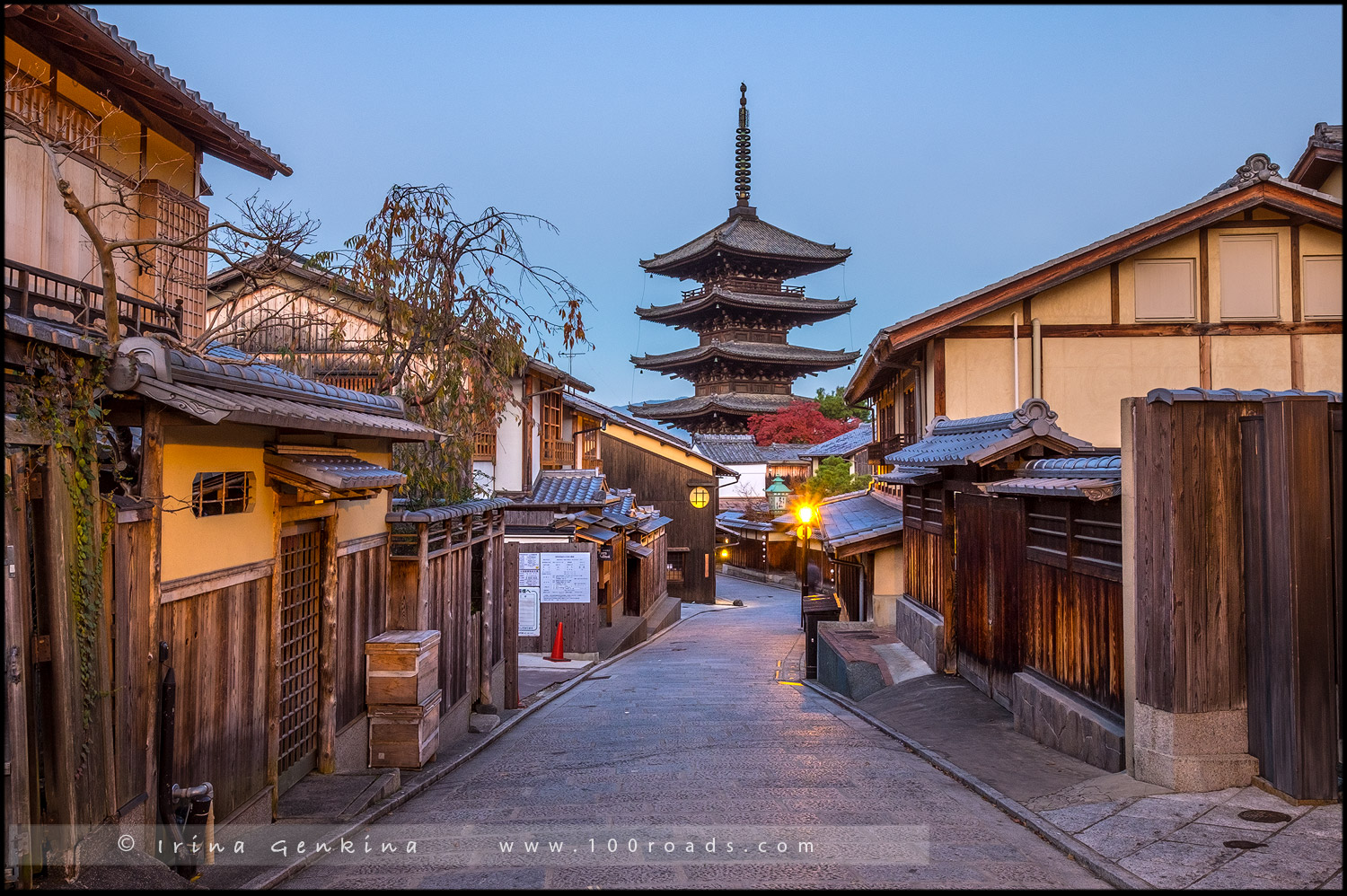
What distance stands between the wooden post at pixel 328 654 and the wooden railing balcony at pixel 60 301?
228 centimetres

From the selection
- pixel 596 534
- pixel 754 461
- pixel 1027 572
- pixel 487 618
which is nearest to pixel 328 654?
pixel 487 618

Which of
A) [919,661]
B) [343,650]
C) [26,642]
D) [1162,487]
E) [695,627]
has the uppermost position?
[1162,487]

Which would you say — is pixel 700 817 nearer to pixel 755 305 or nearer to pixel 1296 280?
pixel 1296 280

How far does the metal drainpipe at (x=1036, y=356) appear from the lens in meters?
15.8

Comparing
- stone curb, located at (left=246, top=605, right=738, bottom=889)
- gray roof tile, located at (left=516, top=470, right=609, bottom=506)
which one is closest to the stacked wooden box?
stone curb, located at (left=246, top=605, right=738, bottom=889)

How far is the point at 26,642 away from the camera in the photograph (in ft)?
14.1

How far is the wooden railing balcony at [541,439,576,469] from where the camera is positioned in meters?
25.8

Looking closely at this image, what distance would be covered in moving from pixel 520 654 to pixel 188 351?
14.5 metres

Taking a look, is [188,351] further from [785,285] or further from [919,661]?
[785,285]

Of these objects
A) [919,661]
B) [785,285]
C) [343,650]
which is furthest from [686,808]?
[785,285]

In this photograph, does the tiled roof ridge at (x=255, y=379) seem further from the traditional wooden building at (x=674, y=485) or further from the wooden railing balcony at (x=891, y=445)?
the traditional wooden building at (x=674, y=485)

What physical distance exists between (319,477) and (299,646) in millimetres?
1805

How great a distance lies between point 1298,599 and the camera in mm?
6066

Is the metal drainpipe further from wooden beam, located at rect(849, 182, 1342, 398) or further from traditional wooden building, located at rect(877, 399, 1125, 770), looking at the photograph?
traditional wooden building, located at rect(877, 399, 1125, 770)
